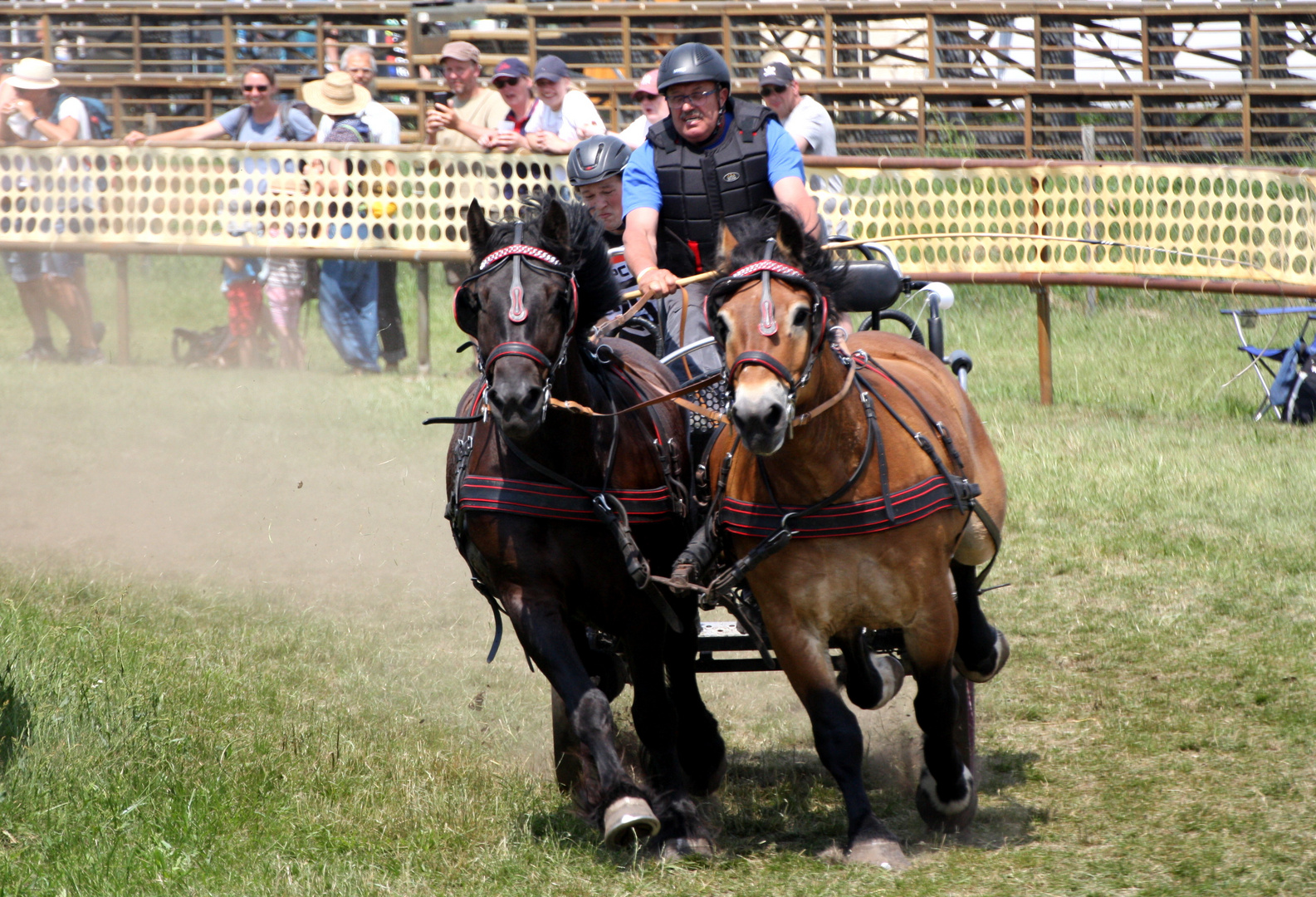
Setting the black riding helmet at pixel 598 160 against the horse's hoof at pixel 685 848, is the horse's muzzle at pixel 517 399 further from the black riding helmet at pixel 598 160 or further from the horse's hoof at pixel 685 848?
the black riding helmet at pixel 598 160

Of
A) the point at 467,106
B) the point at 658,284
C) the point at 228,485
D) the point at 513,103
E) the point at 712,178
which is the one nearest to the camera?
the point at 658,284

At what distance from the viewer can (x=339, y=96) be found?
12.1 meters

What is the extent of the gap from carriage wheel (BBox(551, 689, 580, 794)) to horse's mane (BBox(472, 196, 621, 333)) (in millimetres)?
1280

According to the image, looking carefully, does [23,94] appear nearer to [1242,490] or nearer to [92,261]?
[92,261]

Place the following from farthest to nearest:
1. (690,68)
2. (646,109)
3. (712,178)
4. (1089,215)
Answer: (1089,215) → (646,109) → (712,178) → (690,68)

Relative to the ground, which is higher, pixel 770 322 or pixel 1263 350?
pixel 770 322

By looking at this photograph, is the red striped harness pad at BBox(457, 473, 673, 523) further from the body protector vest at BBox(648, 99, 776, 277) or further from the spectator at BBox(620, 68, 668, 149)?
the spectator at BBox(620, 68, 668, 149)

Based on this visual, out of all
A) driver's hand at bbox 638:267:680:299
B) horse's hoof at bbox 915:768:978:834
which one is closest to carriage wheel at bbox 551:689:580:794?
horse's hoof at bbox 915:768:978:834

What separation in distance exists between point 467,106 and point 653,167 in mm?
7130

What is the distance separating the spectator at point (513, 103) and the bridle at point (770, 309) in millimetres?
7539

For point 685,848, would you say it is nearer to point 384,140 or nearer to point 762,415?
point 762,415

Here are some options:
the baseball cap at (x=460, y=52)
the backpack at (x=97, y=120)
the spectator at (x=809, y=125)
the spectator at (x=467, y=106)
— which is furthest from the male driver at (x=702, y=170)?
the backpack at (x=97, y=120)

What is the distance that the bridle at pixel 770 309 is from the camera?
3.68m

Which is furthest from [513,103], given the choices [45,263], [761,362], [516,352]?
[761,362]
